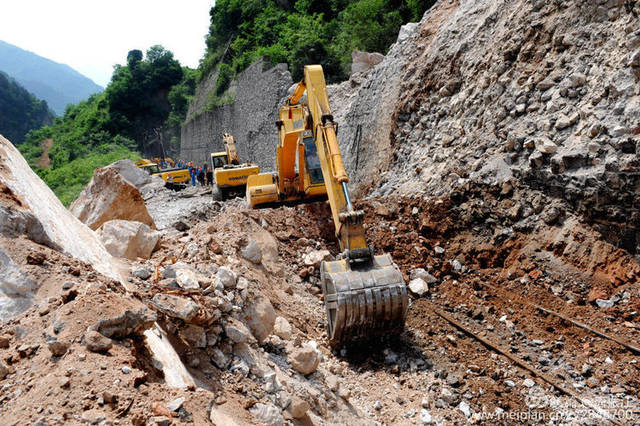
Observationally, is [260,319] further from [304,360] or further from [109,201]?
[109,201]

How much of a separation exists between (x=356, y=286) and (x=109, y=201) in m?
4.27

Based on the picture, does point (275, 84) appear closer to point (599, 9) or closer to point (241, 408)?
point (599, 9)

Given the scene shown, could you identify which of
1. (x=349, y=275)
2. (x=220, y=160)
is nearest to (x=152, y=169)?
(x=220, y=160)

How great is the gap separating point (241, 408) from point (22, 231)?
209 centimetres

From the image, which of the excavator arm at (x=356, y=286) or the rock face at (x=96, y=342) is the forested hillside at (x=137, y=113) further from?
the rock face at (x=96, y=342)

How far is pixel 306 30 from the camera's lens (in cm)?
2206

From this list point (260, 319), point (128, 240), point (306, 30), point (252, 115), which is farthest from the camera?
point (252, 115)

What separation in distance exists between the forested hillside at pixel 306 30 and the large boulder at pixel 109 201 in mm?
14652

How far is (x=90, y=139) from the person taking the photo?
44031mm

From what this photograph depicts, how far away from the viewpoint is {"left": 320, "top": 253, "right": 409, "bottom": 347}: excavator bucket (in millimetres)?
4941

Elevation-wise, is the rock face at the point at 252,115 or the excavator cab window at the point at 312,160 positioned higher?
the rock face at the point at 252,115

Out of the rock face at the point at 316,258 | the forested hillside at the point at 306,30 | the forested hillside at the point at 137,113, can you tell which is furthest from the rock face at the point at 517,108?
the forested hillside at the point at 137,113

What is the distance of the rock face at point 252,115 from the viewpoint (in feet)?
68.6

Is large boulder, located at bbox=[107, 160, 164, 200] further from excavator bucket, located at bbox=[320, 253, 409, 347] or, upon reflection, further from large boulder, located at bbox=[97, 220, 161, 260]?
excavator bucket, located at bbox=[320, 253, 409, 347]
